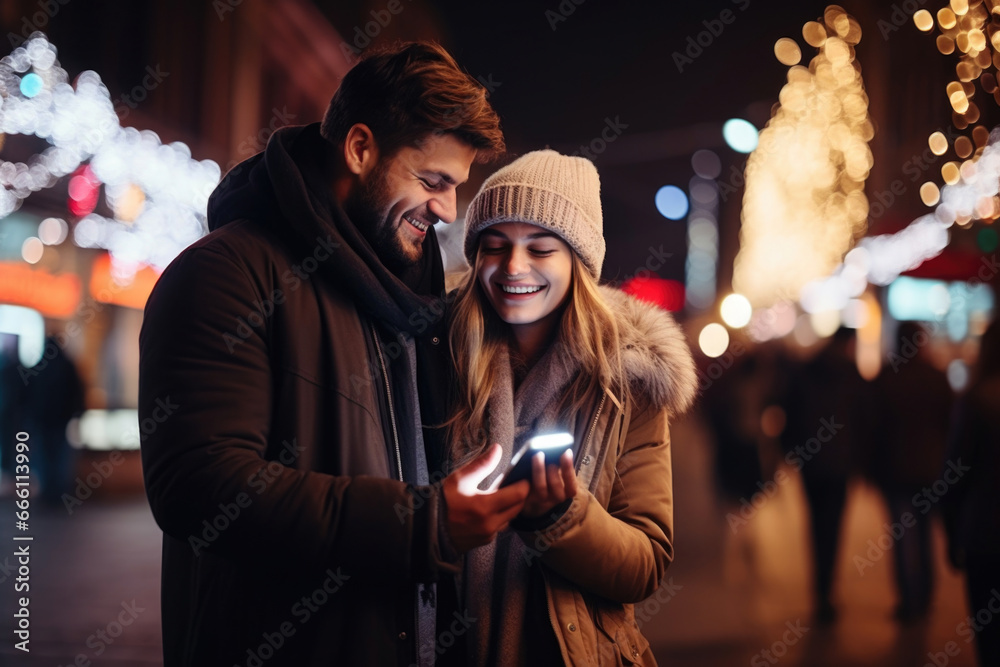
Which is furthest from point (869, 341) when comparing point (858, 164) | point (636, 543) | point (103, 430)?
point (636, 543)

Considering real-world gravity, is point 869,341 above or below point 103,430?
above

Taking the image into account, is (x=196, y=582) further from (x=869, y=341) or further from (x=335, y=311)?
(x=869, y=341)

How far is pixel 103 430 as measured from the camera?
1163 cm

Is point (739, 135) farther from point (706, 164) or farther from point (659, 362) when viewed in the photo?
point (706, 164)

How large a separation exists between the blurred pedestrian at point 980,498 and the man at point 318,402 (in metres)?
3.21

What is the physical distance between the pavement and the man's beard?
383cm

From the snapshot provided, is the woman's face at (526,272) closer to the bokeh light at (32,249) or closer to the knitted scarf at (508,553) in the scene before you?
the knitted scarf at (508,553)

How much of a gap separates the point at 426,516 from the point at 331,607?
1.44ft

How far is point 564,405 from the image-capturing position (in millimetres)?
2717

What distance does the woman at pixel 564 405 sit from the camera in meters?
2.33

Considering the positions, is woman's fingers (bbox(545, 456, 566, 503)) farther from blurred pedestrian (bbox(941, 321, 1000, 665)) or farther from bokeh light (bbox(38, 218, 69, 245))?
bokeh light (bbox(38, 218, 69, 245))

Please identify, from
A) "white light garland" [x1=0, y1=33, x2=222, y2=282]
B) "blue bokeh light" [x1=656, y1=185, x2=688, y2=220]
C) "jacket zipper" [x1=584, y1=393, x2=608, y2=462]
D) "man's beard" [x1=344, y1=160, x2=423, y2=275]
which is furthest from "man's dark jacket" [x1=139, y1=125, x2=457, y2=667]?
"blue bokeh light" [x1=656, y1=185, x2=688, y2=220]

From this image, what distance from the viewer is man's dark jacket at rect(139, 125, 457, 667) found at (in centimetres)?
181

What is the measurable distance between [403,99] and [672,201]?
36.0 metres
